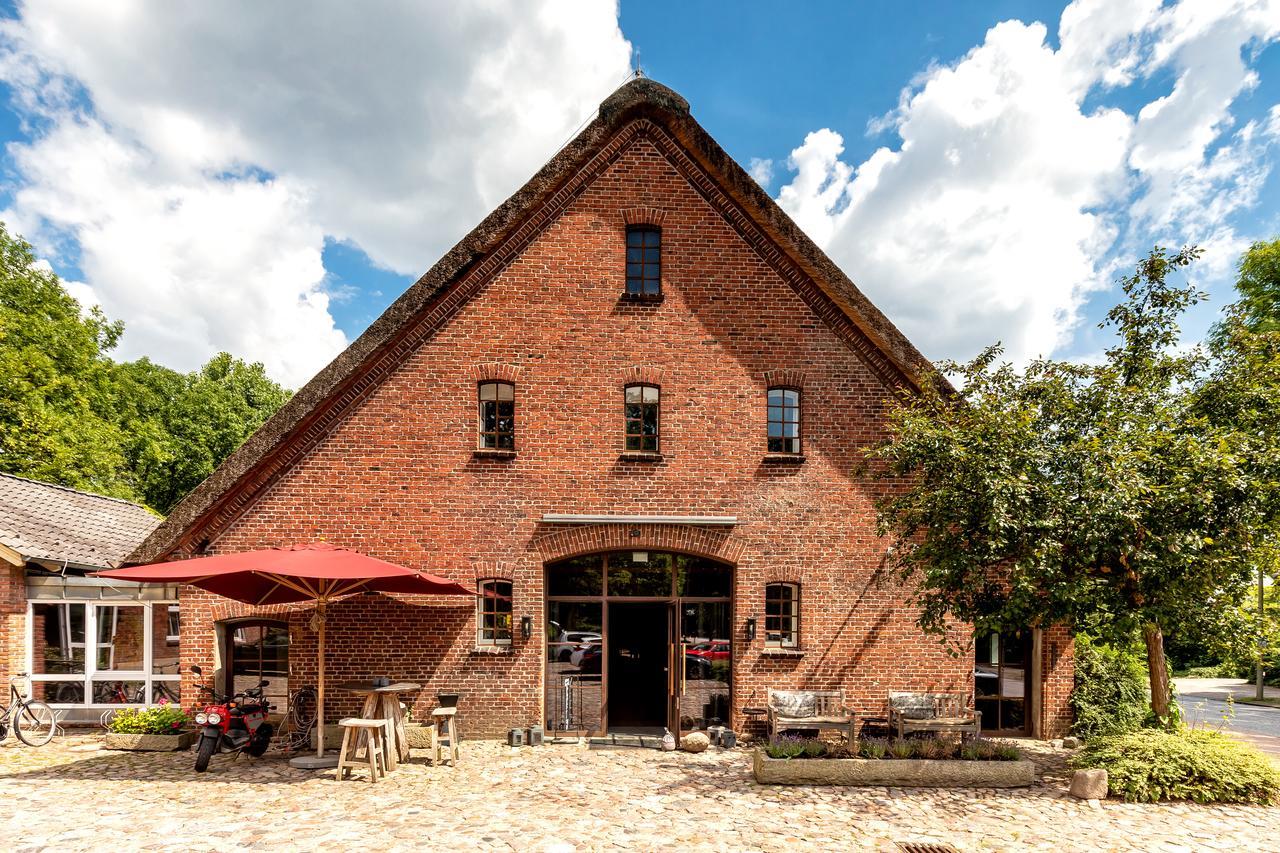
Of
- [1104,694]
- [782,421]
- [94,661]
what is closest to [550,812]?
[782,421]

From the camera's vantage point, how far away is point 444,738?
936 centimetres

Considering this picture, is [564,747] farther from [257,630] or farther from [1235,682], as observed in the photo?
[1235,682]

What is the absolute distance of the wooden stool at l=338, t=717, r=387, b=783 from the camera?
8289mm

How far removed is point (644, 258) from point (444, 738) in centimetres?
803

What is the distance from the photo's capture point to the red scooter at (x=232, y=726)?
862 centimetres

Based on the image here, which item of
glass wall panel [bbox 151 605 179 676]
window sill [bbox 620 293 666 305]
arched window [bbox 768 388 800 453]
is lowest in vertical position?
glass wall panel [bbox 151 605 179 676]

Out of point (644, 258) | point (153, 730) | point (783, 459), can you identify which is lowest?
point (153, 730)

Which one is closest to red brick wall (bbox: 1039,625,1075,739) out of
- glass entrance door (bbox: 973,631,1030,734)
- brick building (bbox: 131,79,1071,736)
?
brick building (bbox: 131,79,1071,736)

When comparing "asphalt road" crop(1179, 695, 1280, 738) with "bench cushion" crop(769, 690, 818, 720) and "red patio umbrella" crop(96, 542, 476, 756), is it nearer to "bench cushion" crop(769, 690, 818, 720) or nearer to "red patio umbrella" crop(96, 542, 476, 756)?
"bench cushion" crop(769, 690, 818, 720)

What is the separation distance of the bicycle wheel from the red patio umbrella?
314 cm

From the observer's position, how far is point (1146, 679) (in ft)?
38.0

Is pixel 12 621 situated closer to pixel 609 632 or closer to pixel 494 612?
pixel 494 612

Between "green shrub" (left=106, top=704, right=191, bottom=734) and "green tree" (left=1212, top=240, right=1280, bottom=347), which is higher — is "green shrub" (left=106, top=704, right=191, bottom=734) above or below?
below

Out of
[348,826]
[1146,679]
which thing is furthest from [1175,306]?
[348,826]
